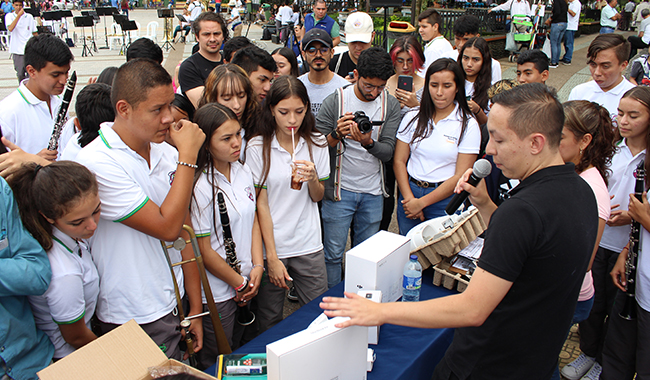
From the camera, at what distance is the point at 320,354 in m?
1.52

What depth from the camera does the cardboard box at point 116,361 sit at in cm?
144

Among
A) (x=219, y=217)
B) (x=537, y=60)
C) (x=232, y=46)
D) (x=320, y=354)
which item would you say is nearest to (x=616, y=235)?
(x=537, y=60)

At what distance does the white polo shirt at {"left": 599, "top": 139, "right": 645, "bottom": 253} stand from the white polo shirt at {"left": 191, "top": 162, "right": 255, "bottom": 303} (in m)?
2.36

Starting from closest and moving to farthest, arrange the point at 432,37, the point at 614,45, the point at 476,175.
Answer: the point at 476,175 < the point at 614,45 < the point at 432,37

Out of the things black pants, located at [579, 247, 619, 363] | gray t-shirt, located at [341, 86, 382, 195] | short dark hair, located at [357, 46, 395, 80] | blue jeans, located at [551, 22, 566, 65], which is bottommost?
black pants, located at [579, 247, 619, 363]

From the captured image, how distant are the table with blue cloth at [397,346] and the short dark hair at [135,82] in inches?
49.7

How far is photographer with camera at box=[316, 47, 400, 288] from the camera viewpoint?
3234 mm

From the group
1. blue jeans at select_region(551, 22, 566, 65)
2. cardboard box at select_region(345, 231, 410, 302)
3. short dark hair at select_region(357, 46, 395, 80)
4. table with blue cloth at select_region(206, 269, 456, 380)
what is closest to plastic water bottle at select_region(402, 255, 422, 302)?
cardboard box at select_region(345, 231, 410, 302)

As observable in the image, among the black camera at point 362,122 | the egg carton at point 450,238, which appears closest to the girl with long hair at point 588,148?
the egg carton at point 450,238

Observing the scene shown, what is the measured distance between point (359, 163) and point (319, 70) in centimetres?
110

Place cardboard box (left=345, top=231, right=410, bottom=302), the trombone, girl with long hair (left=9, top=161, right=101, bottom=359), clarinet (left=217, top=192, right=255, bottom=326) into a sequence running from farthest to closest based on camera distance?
clarinet (left=217, top=192, right=255, bottom=326) < cardboard box (left=345, top=231, right=410, bottom=302) < the trombone < girl with long hair (left=9, top=161, right=101, bottom=359)

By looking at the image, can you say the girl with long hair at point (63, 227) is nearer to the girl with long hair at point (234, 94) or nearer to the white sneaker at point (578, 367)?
the girl with long hair at point (234, 94)

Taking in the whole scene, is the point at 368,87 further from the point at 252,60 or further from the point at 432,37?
the point at 432,37

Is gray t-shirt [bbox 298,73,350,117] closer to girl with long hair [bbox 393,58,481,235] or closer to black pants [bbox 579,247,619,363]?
girl with long hair [bbox 393,58,481,235]
